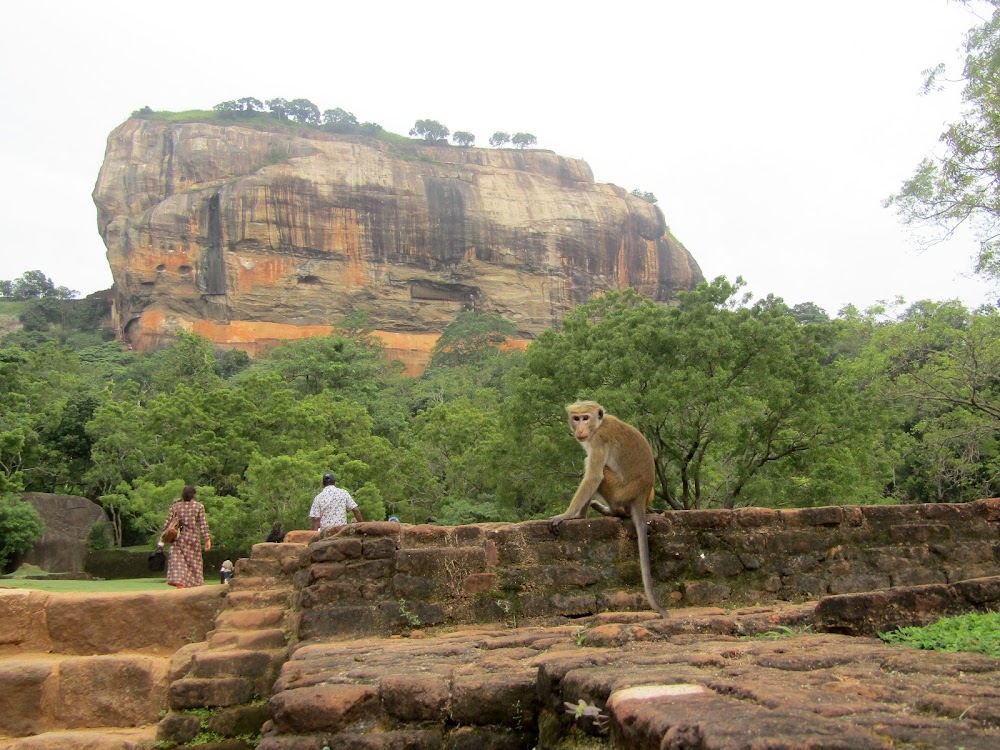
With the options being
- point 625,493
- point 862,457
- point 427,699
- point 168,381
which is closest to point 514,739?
point 427,699

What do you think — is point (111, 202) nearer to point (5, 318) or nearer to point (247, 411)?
point (5, 318)

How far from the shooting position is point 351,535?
5.25m

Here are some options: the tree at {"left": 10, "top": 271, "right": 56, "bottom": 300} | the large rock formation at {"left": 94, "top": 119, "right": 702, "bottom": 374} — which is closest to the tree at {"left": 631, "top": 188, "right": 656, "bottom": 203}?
the large rock formation at {"left": 94, "top": 119, "right": 702, "bottom": 374}

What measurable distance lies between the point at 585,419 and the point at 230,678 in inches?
111

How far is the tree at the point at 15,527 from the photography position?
19.6 metres

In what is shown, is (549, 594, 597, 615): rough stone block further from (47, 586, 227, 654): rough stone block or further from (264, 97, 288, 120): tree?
(264, 97, 288, 120): tree

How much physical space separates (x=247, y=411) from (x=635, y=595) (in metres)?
17.9

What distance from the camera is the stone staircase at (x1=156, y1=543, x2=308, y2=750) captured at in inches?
185

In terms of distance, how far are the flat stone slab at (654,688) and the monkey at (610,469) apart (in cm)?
106

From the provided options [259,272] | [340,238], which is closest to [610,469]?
[259,272]

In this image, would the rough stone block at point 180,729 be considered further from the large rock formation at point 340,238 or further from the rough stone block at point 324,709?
the large rock formation at point 340,238

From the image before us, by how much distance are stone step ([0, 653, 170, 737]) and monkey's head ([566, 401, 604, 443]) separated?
3.15m

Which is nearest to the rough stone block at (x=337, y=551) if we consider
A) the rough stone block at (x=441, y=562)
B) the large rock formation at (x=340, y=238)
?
the rough stone block at (x=441, y=562)

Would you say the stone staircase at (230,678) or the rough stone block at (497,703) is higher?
the rough stone block at (497,703)
